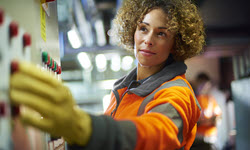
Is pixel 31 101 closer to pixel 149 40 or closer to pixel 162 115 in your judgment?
pixel 162 115

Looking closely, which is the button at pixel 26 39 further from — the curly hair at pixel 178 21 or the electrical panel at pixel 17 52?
the curly hair at pixel 178 21

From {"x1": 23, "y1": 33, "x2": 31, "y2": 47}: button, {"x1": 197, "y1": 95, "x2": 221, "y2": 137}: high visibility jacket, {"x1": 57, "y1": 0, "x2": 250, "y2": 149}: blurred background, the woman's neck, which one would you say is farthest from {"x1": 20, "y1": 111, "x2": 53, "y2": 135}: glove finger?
{"x1": 197, "y1": 95, "x2": 221, "y2": 137}: high visibility jacket

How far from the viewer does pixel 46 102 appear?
0.65m

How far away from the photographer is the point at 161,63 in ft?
4.51

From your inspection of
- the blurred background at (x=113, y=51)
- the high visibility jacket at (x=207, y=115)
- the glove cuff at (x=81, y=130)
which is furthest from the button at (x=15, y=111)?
the high visibility jacket at (x=207, y=115)

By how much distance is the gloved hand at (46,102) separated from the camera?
2.05 ft

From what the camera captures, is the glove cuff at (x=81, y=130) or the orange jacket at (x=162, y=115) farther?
the orange jacket at (x=162, y=115)

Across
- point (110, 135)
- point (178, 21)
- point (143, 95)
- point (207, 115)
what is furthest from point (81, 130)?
point (207, 115)

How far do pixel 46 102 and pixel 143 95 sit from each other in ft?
1.90

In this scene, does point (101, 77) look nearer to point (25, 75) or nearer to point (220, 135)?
point (220, 135)

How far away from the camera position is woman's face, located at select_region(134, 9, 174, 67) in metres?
1.25

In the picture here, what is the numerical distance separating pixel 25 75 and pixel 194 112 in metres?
0.77

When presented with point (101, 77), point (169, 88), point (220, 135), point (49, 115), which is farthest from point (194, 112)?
point (220, 135)

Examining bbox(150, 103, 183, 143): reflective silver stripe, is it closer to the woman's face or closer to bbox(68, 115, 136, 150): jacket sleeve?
bbox(68, 115, 136, 150): jacket sleeve
